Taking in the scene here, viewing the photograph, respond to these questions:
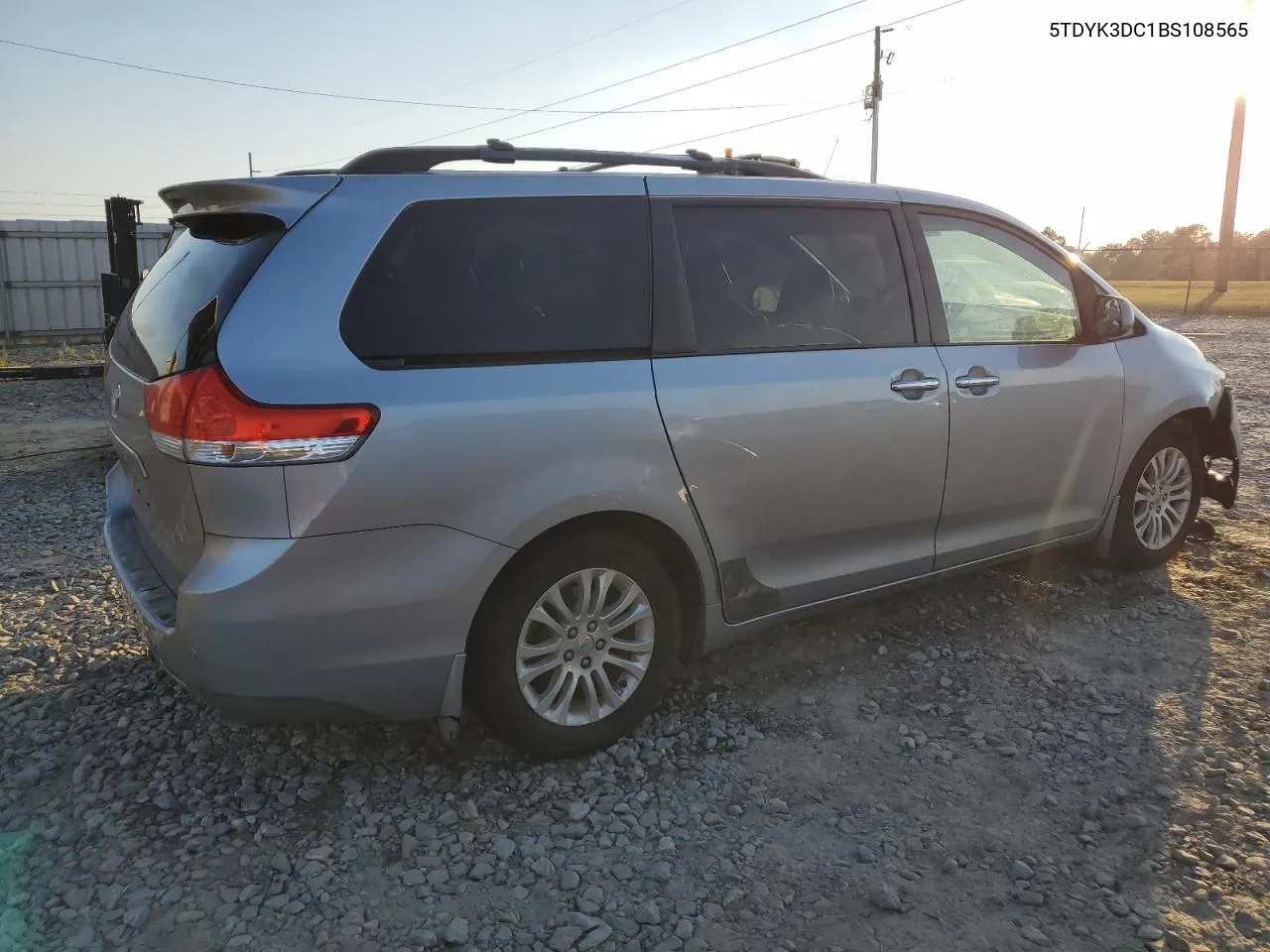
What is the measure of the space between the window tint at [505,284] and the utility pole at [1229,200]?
32667 millimetres

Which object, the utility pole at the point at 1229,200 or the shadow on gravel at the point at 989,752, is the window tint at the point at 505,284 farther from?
the utility pole at the point at 1229,200

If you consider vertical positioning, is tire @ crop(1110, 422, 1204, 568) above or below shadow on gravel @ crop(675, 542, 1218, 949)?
above

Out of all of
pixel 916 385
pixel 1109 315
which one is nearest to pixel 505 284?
pixel 916 385

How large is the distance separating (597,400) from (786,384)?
74 centimetres

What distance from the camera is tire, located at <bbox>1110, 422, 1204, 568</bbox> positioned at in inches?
180

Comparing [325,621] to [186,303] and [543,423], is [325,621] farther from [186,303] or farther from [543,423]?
[186,303]

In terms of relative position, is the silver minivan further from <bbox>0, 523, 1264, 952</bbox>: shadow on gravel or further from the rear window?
<bbox>0, 523, 1264, 952</bbox>: shadow on gravel

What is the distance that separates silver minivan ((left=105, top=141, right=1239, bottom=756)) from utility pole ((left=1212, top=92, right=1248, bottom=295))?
103ft

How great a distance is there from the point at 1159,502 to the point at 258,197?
4.23 metres

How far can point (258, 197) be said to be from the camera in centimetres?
280

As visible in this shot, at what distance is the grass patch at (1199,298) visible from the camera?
26453 mm

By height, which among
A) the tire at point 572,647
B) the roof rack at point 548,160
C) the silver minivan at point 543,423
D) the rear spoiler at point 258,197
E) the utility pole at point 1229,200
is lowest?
the tire at point 572,647

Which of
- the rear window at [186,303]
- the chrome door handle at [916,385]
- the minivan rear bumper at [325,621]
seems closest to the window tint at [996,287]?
the chrome door handle at [916,385]

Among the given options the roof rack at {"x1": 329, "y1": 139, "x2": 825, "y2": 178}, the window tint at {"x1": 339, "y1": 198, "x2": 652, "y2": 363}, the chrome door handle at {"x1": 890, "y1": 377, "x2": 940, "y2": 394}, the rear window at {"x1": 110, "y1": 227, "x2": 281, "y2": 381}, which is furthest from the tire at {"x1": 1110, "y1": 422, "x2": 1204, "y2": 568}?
the rear window at {"x1": 110, "y1": 227, "x2": 281, "y2": 381}
